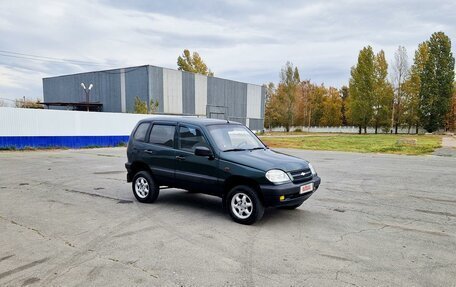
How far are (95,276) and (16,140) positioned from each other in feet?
70.1

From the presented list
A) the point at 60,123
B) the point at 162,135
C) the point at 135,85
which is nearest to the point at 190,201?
the point at 162,135

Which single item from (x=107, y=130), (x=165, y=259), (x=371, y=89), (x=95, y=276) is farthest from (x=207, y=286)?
(x=371, y=89)

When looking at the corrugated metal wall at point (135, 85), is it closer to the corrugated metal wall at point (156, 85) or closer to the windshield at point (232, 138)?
the corrugated metal wall at point (156, 85)

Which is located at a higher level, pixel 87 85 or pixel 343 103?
pixel 87 85

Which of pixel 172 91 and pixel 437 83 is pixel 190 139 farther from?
pixel 437 83

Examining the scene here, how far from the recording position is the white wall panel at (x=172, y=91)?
127 ft

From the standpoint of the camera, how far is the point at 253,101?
53.9 meters

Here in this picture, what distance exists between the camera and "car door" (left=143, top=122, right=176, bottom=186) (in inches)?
254

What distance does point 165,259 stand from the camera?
3971mm

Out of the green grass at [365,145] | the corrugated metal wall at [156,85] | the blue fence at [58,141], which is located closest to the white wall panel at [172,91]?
the corrugated metal wall at [156,85]

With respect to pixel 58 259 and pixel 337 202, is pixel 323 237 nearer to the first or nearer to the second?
pixel 337 202

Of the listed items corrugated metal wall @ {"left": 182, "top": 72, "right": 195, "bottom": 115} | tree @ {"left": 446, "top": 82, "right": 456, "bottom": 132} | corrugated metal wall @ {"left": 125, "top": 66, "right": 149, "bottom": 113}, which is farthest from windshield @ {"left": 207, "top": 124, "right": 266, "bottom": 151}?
tree @ {"left": 446, "top": 82, "right": 456, "bottom": 132}

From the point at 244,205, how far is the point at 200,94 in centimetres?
3928

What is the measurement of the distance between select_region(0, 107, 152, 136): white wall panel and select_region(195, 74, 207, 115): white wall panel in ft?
52.5
